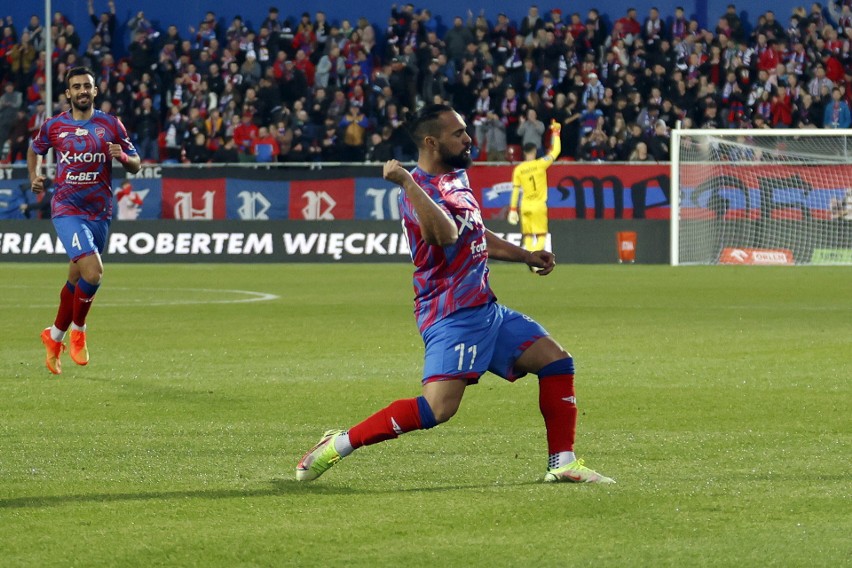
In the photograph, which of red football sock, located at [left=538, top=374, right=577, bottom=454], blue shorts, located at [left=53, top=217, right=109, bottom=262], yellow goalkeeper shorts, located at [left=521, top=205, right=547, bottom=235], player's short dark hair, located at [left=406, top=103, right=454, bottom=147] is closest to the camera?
player's short dark hair, located at [left=406, top=103, right=454, bottom=147]

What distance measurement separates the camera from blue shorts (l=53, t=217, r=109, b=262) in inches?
458

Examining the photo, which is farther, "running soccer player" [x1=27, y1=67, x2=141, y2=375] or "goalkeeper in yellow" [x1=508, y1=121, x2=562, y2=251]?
"goalkeeper in yellow" [x1=508, y1=121, x2=562, y2=251]

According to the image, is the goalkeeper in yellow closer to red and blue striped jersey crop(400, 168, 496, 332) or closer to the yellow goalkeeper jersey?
the yellow goalkeeper jersey

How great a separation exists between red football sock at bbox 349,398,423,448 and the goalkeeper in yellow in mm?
18459

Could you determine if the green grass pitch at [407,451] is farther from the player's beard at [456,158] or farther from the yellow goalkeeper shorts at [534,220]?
the yellow goalkeeper shorts at [534,220]

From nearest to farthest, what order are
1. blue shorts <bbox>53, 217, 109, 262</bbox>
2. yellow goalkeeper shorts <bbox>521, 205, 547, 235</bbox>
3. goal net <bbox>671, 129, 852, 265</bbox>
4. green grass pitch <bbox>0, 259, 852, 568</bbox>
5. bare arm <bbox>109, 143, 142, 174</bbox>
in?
green grass pitch <bbox>0, 259, 852, 568</bbox> → bare arm <bbox>109, 143, 142, 174</bbox> → blue shorts <bbox>53, 217, 109, 262</bbox> → yellow goalkeeper shorts <bbox>521, 205, 547, 235</bbox> → goal net <bbox>671, 129, 852, 265</bbox>

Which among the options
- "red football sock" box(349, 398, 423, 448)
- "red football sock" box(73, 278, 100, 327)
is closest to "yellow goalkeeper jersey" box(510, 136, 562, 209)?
"red football sock" box(73, 278, 100, 327)

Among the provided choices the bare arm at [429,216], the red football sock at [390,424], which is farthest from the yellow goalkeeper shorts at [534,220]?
the bare arm at [429,216]

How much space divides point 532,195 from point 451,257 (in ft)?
62.0

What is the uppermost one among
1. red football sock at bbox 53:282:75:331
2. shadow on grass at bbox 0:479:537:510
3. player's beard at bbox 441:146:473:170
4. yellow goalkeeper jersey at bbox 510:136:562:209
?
player's beard at bbox 441:146:473:170

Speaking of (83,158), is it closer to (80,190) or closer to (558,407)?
(80,190)

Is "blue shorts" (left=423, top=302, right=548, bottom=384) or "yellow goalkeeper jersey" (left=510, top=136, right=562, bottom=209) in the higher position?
"blue shorts" (left=423, top=302, right=548, bottom=384)

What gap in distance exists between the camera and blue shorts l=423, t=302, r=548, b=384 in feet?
20.6

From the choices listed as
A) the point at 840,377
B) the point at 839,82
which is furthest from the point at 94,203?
the point at 839,82
